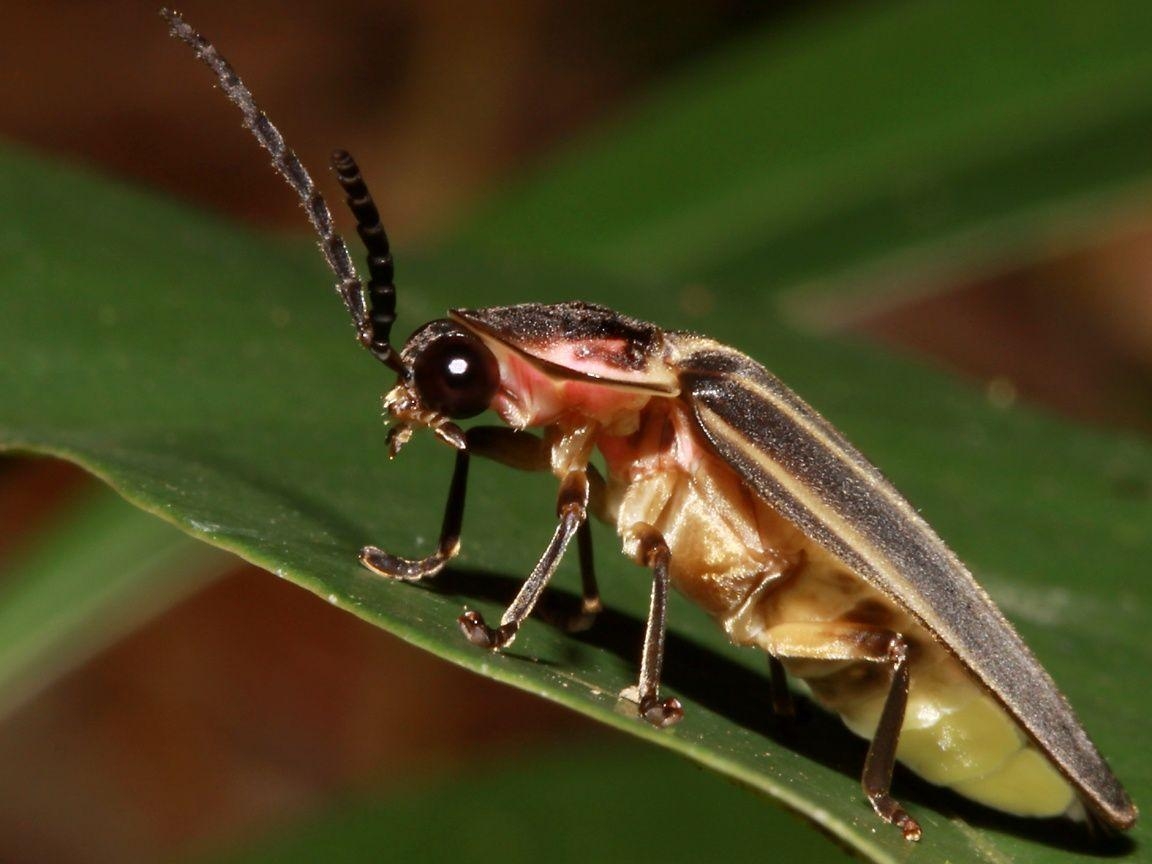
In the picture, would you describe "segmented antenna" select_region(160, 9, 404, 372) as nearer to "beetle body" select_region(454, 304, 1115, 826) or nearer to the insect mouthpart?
the insect mouthpart

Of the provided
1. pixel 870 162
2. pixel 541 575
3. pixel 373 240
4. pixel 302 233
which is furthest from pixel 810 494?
pixel 302 233

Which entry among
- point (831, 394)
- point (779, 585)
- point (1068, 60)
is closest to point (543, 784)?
point (831, 394)

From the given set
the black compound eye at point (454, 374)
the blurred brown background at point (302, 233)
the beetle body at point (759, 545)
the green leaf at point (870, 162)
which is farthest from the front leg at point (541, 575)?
the blurred brown background at point (302, 233)

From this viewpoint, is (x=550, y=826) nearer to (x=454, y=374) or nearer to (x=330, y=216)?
(x=454, y=374)

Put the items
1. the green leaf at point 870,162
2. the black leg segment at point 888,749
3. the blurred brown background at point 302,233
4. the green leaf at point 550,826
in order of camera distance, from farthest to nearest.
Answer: the blurred brown background at point 302,233 < the green leaf at point 870,162 < the green leaf at point 550,826 < the black leg segment at point 888,749

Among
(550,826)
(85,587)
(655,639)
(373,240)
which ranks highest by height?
(373,240)

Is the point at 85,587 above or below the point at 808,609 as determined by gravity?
below

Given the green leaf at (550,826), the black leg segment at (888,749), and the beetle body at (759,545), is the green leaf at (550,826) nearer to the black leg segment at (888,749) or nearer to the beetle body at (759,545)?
the beetle body at (759,545)
